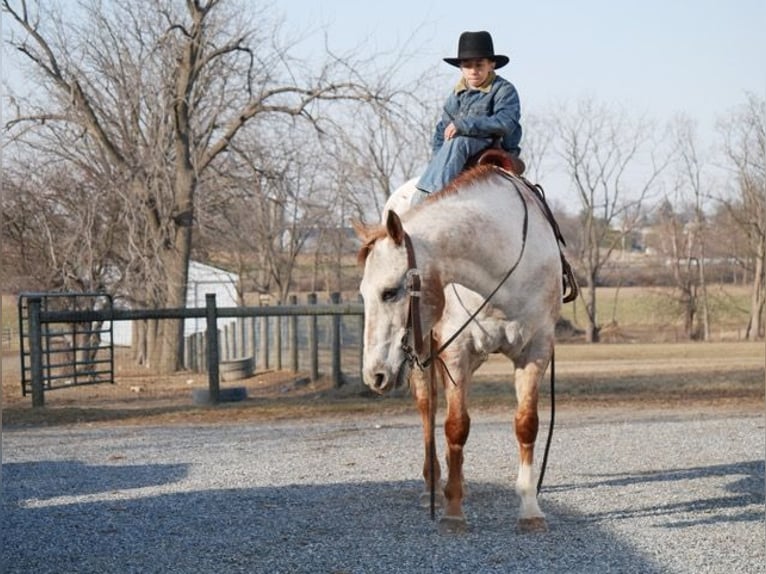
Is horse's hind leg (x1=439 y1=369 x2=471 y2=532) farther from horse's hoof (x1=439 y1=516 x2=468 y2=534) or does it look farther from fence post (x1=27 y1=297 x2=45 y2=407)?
fence post (x1=27 y1=297 x2=45 y2=407)

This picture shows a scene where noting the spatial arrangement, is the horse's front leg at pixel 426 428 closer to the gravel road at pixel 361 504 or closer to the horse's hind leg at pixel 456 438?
the gravel road at pixel 361 504

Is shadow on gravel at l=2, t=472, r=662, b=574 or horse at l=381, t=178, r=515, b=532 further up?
horse at l=381, t=178, r=515, b=532

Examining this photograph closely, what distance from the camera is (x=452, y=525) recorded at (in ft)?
17.4

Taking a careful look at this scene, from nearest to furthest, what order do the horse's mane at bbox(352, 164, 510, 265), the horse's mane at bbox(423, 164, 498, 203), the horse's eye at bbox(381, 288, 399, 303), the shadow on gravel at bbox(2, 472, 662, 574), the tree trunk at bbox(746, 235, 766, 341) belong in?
the shadow on gravel at bbox(2, 472, 662, 574) → the horse's eye at bbox(381, 288, 399, 303) → the horse's mane at bbox(352, 164, 510, 265) → the horse's mane at bbox(423, 164, 498, 203) → the tree trunk at bbox(746, 235, 766, 341)

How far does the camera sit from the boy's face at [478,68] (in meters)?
5.93

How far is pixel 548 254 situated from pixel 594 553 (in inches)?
62.3

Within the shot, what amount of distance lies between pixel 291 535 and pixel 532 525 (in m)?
1.25

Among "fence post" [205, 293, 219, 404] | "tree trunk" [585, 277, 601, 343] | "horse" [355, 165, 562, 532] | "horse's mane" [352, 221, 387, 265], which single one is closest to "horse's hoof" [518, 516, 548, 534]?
"horse" [355, 165, 562, 532]

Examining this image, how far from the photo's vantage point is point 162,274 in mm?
16547

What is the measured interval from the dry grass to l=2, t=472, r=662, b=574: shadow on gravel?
5.12 m

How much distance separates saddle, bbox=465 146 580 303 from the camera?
5707 millimetres

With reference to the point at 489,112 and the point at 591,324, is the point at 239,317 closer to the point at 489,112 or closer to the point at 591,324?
the point at 489,112

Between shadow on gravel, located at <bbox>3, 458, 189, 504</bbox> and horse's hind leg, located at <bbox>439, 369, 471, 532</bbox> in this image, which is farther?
shadow on gravel, located at <bbox>3, 458, 189, 504</bbox>

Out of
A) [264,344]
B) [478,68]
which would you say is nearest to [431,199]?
[478,68]
